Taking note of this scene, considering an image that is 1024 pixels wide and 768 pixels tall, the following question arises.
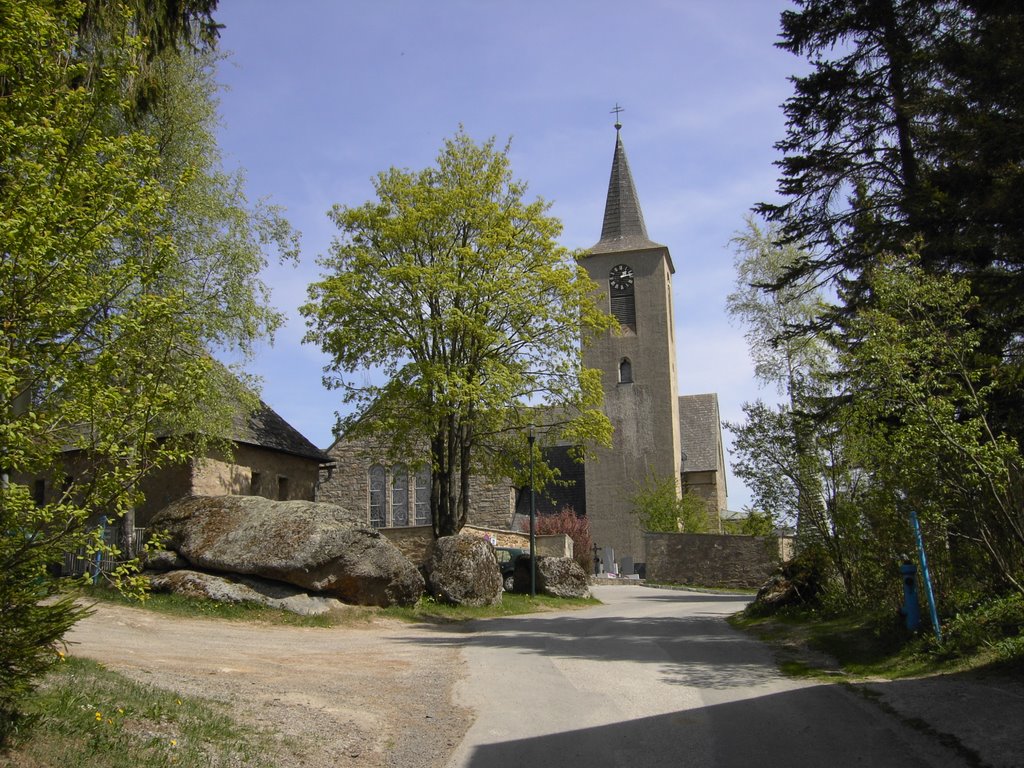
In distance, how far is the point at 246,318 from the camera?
19.8 meters

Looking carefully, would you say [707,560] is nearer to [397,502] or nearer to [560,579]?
[560,579]

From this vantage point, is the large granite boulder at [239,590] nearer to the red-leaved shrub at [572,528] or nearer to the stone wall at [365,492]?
the red-leaved shrub at [572,528]

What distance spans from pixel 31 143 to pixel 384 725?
542 centimetres

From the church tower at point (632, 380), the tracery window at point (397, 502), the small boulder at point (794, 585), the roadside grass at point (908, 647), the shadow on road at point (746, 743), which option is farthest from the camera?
the church tower at point (632, 380)

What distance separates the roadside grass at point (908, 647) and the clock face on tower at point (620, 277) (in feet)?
128

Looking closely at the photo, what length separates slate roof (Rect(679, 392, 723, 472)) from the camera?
169 feet

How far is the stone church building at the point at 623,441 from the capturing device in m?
44.1

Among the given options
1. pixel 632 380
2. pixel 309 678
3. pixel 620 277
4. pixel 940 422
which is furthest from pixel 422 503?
pixel 940 422

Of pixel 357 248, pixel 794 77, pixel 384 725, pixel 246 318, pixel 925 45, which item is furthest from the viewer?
pixel 357 248

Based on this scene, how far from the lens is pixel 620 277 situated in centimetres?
5106

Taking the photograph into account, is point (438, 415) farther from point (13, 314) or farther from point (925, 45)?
point (13, 314)

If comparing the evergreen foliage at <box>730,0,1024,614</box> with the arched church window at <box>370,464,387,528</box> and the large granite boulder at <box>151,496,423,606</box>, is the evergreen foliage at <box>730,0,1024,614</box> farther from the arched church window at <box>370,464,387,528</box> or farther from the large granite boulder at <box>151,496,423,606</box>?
the arched church window at <box>370,464,387,528</box>

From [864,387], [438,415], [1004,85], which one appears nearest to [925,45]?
[1004,85]

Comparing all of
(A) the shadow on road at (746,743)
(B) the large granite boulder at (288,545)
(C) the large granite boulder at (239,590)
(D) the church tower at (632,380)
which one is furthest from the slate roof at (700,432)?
(A) the shadow on road at (746,743)
